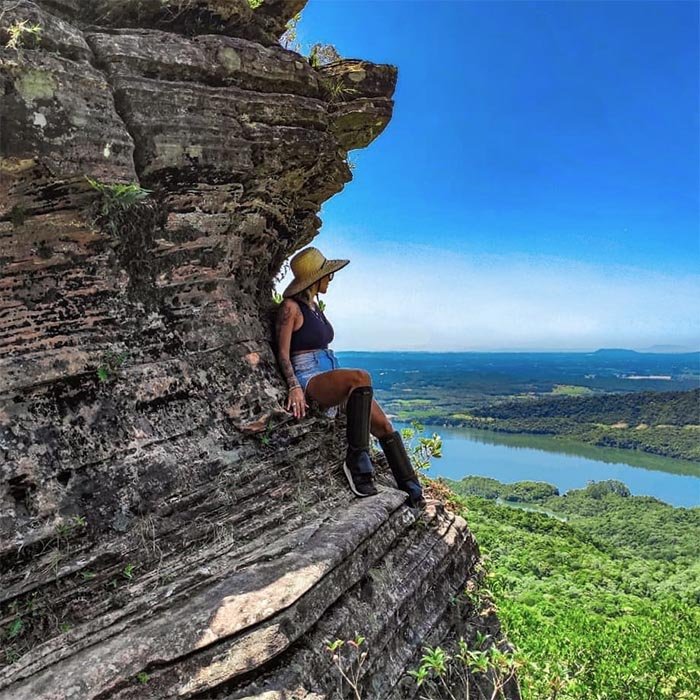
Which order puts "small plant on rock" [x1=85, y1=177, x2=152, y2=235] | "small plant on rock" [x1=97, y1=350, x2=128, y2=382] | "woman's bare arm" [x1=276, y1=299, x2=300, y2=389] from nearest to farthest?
"small plant on rock" [x1=97, y1=350, x2=128, y2=382] → "small plant on rock" [x1=85, y1=177, x2=152, y2=235] → "woman's bare arm" [x1=276, y1=299, x2=300, y2=389]

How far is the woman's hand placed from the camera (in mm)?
5871

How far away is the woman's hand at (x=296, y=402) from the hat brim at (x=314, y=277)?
3.60 ft

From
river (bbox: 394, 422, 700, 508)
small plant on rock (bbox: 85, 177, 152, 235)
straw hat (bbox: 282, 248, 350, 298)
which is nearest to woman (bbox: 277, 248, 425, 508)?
straw hat (bbox: 282, 248, 350, 298)

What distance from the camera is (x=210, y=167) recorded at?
18.5 ft

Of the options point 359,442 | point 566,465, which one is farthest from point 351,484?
point 566,465

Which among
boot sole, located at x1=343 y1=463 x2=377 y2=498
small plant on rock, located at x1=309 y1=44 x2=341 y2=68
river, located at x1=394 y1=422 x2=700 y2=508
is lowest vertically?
river, located at x1=394 y1=422 x2=700 y2=508

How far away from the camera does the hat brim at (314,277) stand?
20.8 ft

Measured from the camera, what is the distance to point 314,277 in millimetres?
6336

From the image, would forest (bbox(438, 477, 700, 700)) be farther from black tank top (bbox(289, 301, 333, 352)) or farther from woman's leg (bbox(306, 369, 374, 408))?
black tank top (bbox(289, 301, 333, 352))

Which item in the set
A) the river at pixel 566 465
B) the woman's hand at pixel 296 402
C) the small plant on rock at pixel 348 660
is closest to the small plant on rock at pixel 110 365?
the woman's hand at pixel 296 402

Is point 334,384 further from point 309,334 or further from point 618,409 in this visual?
point 618,409

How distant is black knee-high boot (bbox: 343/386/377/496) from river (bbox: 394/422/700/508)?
212 feet

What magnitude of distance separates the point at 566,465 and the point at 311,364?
3486 inches

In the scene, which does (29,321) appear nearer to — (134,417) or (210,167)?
(134,417)
